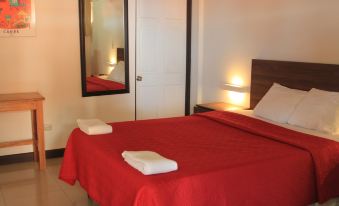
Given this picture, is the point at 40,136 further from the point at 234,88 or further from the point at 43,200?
the point at 234,88

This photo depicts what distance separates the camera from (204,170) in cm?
239

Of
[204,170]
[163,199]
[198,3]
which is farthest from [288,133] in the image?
[198,3]

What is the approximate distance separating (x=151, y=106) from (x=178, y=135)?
2.14 m

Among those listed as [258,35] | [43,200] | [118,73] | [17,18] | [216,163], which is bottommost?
[43,200]

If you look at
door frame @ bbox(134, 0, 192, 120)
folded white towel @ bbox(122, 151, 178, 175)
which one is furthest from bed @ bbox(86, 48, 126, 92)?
folded white towel @ bbox(122, 151, 178, 175)

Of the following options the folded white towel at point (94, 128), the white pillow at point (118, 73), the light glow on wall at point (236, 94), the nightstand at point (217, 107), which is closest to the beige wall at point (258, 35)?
the light glow on wall at point (236, 94)

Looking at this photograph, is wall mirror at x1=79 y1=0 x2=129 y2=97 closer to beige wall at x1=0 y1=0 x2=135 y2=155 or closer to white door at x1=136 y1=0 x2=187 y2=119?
beige wall at x1=0 y1=0 x2=135 y2=155

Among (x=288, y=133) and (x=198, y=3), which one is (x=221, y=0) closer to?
(x=198, y=3)

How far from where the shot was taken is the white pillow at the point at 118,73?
16.3 ft

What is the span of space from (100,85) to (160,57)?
979 mm

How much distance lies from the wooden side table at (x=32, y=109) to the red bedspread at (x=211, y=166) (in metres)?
0.99

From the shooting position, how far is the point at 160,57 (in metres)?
5.34

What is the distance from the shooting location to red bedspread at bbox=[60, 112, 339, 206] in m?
2.28

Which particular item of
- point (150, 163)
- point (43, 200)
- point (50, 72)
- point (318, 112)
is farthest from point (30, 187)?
point (318, 112)
